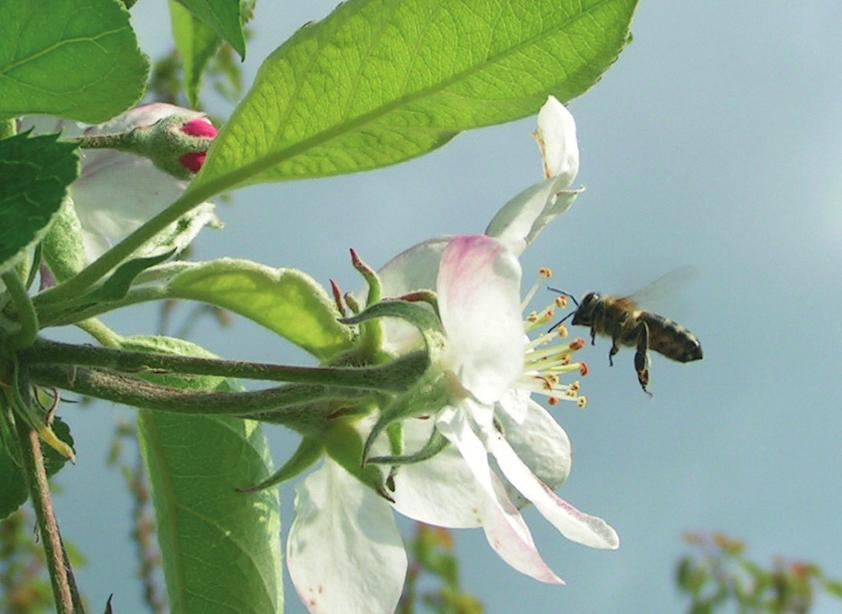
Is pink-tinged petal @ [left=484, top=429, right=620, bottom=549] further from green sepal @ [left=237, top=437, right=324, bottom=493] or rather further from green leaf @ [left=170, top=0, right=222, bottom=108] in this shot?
green leaf @ [left=170, top=0, right=222, bottom=108]

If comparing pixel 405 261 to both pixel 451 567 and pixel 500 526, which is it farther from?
pixel 451 567

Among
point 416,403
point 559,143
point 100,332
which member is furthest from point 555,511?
point 100,332

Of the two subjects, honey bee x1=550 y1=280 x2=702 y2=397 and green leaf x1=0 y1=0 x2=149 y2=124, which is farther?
honey bee x1=550 y1=280 x2=702 y2=397

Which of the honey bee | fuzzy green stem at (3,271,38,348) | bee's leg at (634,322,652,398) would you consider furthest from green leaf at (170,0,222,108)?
bee's leg at (634,322,652,398)

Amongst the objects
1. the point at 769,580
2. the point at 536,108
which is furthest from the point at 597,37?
the point at 769,580

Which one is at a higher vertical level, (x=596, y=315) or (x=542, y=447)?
(x=596, y=315)

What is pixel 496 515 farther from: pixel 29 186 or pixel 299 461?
pixel 29 186

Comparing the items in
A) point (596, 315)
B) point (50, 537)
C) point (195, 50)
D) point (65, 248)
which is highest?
point (596, 315)

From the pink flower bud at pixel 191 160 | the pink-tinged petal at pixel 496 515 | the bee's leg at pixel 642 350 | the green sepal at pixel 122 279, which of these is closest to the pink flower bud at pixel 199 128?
the pink flower bud at pixel 191 160
